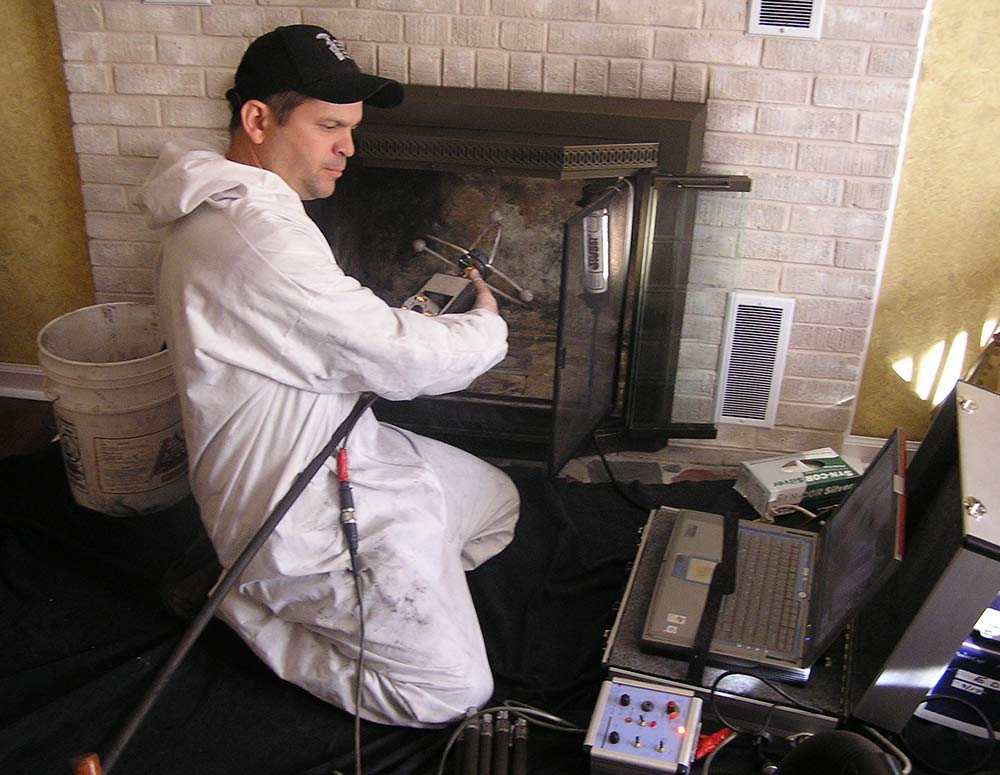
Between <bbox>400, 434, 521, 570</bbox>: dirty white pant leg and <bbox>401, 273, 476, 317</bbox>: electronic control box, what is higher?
<bbox>401, 273, 476, 317</bbox>: electronic control box

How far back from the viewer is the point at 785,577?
6.20 ft

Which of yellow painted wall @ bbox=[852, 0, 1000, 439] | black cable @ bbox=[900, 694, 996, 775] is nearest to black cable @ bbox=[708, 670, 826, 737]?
black cable @ bbox=[900, 694, 996, 775]

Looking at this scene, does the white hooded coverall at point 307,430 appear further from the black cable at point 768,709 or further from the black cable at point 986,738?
the black cable at point 986,738

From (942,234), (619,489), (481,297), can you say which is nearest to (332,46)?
(481,297)

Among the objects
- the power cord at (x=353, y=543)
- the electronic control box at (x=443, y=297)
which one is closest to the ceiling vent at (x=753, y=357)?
the electronic control box at (x=443, y=297)

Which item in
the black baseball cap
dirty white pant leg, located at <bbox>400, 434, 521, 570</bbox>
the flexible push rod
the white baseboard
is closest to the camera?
the flexible push rod

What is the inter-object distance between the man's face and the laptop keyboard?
3.50 feet

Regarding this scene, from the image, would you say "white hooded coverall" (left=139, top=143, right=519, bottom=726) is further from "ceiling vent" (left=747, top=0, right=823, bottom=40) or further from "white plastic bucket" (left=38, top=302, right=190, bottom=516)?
"ceiling vent" (left=747, top=0, right=823, bottom=40)

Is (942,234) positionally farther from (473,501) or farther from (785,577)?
(473,501)

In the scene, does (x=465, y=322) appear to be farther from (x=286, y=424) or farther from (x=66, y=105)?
(x=66, y=105)

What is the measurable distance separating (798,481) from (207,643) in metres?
1.34

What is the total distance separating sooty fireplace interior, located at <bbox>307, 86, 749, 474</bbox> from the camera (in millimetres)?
2121

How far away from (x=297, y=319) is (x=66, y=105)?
1.38 metres

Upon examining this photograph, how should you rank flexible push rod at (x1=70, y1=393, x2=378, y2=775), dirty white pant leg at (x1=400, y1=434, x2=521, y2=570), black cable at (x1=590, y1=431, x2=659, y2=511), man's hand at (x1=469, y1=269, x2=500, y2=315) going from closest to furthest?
1. flexible push rod at (x1=70, y1=393, x2=378, y2=775)
2. man's hand at (x1=469, y1=269, x2=500, y2=315)
3. dirty white pant leg at (x1=400, y1=434, x2=521, y2=570)
4. black cable at (x1=590, y1=431, x2=659, y2=511)
